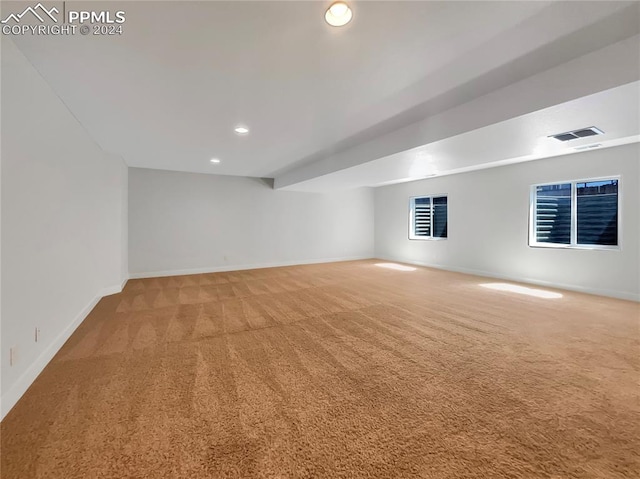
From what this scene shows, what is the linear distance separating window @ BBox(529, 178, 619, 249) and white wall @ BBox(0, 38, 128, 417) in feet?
23.3

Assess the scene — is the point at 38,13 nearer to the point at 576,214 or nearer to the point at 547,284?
the point at 576,214

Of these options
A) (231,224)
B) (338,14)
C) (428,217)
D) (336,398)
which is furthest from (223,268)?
(338,14)

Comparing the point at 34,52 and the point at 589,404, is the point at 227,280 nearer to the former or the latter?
the point at 34,52

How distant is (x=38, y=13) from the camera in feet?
5.08

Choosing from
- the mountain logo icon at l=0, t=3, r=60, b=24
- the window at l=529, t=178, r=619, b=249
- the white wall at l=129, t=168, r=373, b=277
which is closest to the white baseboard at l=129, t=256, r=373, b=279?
the white wall at l=129, t=168, r=373, b=277

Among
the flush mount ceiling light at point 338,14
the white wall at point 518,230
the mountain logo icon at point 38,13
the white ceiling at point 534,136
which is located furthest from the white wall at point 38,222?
the white wall at point 518,230

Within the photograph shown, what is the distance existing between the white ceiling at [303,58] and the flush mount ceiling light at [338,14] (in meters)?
0.05

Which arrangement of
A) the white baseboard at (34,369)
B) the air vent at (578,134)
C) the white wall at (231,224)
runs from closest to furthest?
1. the white baseboard at (34,369)
2. the air vent at (578,134)
3. the white wall at (231,224)

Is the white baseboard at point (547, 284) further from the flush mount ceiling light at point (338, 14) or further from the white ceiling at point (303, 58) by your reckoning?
the flush mount ceiling light at point (338, 14)

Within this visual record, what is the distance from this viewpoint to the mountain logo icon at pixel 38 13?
1.51m

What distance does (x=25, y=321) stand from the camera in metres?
1.89

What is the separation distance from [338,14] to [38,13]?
5.94 feet

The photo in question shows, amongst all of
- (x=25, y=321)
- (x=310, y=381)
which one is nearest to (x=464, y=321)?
(x=310, y=381)

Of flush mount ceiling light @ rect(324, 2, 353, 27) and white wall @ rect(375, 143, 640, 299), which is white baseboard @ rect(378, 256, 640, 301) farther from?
flush mount ceiling light @ rect(324, 2, 353, 27)
